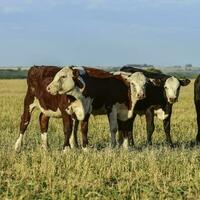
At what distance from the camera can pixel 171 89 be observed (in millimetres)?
15031

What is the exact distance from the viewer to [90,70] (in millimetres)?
14000

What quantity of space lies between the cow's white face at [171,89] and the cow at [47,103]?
3.21 m

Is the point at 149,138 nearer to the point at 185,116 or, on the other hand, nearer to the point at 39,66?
the point at 39,66

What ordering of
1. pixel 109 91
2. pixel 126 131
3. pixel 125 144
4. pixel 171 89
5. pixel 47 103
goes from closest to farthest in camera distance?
1. pixel 47 103
2. pixel 109 91
3. pixel 125 144
4. pixel 126 131
5. pixel 171 89

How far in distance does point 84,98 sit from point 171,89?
3434 mm

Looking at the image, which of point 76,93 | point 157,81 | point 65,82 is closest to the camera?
point 65,82

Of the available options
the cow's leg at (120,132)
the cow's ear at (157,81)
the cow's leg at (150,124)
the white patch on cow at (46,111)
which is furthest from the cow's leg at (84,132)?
the cow's ear at (157,81)

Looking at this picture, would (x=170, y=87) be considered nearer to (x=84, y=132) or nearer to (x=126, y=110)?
(x=126, y=110)

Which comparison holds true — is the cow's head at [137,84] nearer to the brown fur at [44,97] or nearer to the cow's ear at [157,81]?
the cow's ear at [157,81]

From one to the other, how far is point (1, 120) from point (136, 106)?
8519mm

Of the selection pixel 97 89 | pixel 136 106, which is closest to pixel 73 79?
pixel 97 89

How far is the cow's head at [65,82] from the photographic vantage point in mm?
11953

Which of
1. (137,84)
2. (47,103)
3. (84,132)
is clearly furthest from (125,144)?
(47,103)

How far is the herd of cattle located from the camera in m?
12.2
